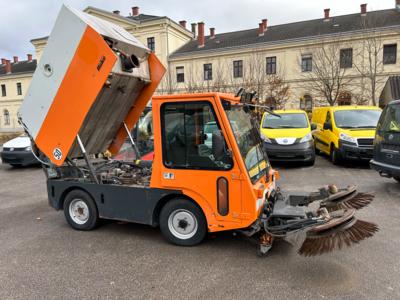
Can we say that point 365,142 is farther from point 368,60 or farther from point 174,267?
point 368,60

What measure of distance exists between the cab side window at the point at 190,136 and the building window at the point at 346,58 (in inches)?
1110

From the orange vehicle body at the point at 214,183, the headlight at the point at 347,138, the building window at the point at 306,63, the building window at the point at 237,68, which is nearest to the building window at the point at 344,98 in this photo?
the building window at the point at 306,63

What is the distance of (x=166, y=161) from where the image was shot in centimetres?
409

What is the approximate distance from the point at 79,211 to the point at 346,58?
29201mm

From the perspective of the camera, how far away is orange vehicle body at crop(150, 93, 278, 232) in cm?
374

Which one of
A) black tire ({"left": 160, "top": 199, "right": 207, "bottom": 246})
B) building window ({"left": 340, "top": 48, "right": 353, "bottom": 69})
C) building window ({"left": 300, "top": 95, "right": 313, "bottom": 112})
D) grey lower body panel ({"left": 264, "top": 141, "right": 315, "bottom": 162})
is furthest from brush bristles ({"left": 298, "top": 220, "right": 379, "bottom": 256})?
building window ({"left": 300, "top": 95, "right": 313, "bottom": 112})

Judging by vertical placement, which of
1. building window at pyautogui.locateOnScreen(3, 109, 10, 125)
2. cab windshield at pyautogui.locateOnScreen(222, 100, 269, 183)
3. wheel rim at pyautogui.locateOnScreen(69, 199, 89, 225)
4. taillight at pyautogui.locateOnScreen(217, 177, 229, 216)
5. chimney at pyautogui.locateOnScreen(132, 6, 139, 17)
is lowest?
wheel rim at pyautogui.locateOnScreen(69, 199, 89, 225)

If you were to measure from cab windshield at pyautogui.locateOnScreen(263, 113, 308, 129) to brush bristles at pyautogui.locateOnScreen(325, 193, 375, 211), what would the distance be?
6451mm

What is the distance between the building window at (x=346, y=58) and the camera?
28.2 metres

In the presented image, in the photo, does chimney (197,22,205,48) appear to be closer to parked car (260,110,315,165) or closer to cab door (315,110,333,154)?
cab door (315,110,333,154)

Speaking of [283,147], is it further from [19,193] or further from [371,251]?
[19,193]

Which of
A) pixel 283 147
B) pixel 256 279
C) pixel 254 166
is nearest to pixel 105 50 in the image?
pixel 254 166

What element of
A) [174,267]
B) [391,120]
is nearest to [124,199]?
[174,267]

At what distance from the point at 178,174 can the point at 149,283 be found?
1.31m
